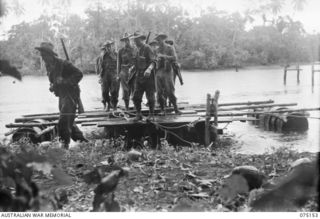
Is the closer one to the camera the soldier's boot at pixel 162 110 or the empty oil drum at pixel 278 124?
the soldier's boot at pixel 162 110

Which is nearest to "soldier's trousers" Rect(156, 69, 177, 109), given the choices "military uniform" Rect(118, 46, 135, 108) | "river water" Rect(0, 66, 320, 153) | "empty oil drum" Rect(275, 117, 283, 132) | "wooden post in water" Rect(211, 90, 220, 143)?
"military uniform" Rect(118, 46, 135, 108)

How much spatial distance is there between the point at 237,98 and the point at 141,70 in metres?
12.0

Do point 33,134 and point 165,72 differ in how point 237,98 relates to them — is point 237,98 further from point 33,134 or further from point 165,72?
point 33,134

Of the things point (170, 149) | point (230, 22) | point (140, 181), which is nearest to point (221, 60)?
point (230, 22)

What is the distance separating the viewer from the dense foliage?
1020 cm

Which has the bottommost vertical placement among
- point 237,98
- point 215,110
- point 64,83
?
point 237,98

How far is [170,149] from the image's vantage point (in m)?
6.25

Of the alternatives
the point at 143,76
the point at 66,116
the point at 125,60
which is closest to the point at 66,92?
the point at 66,116

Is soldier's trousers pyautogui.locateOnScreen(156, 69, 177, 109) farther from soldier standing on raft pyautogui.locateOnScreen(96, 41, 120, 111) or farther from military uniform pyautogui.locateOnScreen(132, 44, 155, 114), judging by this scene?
soldier standing on raft pyautogui.locateOnScreen(96, 41, 120, 111)

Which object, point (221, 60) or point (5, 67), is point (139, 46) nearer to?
point (5, 67)

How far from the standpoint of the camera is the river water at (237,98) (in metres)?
9.84

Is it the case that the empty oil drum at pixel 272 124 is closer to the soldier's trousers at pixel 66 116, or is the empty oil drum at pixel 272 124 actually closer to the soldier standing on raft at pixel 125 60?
the soldier standing on raft at pixel 125 60

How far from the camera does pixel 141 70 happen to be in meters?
8.21

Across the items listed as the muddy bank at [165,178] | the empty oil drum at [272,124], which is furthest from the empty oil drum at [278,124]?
the muddy bank at [165,178]
